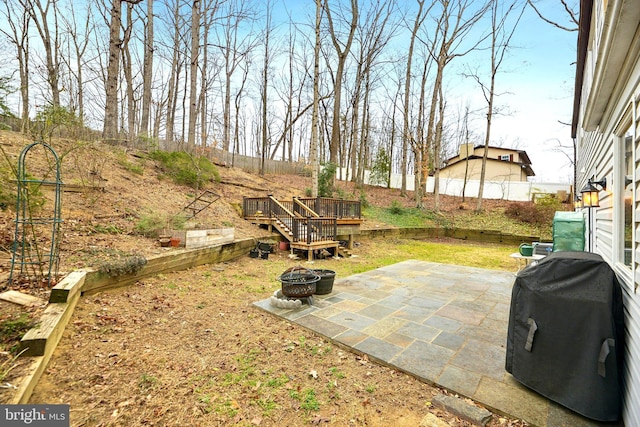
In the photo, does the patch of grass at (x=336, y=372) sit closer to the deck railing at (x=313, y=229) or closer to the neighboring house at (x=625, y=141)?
the neighboring house at (x=625, y=141)

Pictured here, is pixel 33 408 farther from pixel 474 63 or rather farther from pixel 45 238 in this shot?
pixel 474 63

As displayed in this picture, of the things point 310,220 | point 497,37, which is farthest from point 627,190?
point 497,37

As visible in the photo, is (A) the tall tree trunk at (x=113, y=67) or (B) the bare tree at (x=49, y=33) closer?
(A) the tall tree trunk at (x=113, y=67)

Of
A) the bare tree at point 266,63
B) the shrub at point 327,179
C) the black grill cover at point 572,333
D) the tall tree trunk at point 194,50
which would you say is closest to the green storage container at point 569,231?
the black grill cover at point 572,333

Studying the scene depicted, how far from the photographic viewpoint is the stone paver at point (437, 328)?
7.38 feet

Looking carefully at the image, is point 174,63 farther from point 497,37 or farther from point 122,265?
point 497,37

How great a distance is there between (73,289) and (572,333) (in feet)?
15.4

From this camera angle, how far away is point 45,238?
454 centimetres

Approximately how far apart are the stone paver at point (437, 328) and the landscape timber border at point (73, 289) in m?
2.11

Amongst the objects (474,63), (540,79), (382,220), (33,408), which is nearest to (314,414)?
(33,408)

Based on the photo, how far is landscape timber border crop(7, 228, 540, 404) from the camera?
2.12m

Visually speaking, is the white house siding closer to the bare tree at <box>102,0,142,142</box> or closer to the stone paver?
the stone paver

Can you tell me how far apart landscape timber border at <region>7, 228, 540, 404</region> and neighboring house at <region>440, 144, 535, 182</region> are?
20525mm

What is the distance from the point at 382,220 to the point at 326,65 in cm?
1076
